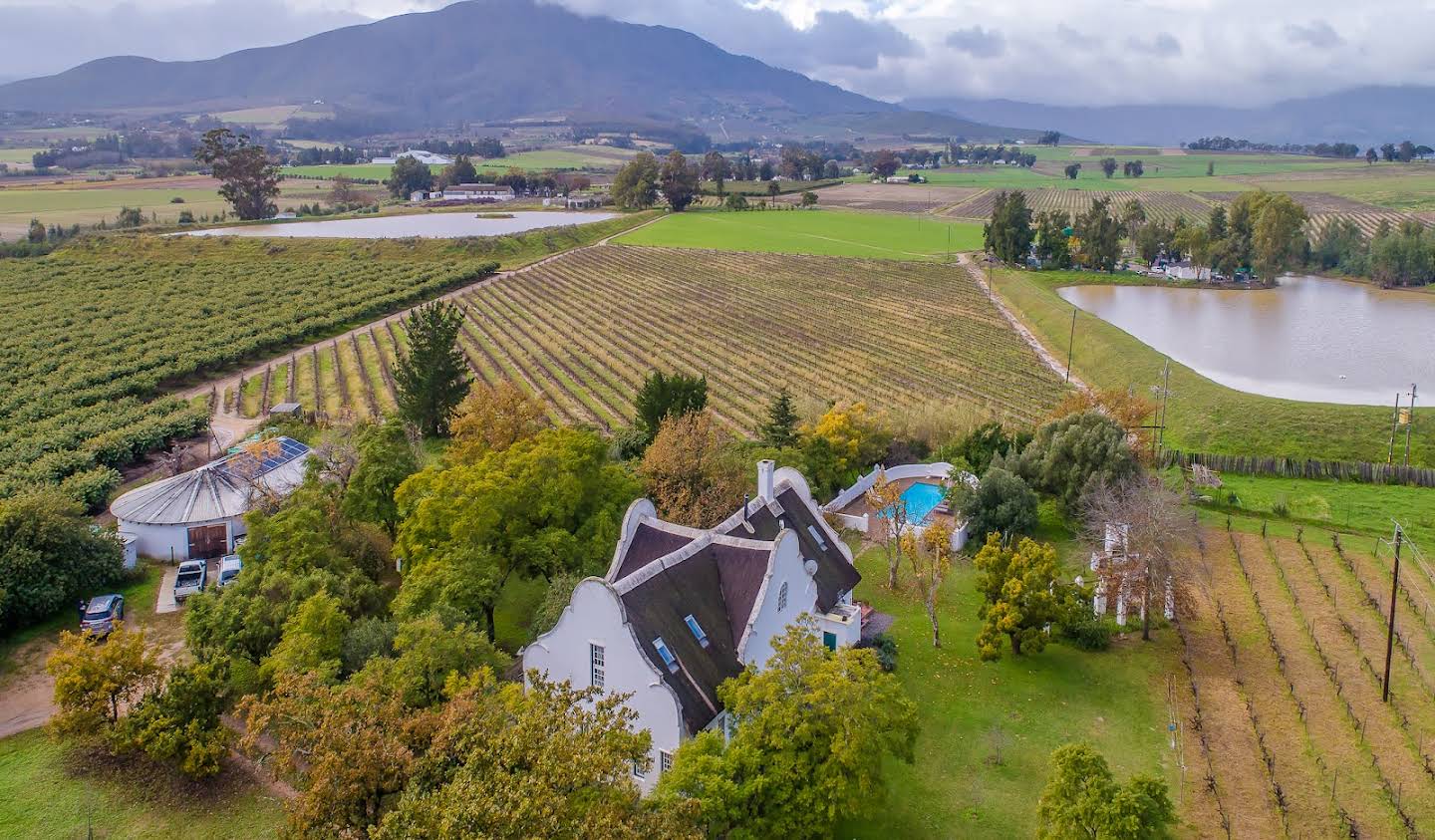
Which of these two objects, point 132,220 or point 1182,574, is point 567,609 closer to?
point 1182,574

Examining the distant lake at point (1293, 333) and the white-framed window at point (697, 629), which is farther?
the distant lake at point (1293, 333)

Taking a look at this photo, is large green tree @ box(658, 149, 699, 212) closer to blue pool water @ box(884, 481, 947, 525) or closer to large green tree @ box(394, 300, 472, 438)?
large green tree @ box(394, 300, 472, 438)

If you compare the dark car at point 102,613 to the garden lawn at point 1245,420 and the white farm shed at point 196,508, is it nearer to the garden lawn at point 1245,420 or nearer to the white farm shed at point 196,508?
the white farm shed at point 196,508

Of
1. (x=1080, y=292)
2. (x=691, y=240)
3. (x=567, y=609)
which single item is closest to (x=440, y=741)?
(x=567, y=609)

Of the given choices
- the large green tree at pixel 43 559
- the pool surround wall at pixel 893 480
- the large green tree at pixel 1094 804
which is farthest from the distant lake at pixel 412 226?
the large green tree at pixel 1094 804

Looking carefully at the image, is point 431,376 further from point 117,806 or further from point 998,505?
point 998,505

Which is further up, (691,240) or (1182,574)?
(691,240)

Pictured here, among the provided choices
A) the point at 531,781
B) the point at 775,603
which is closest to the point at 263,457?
the point at 775,603
